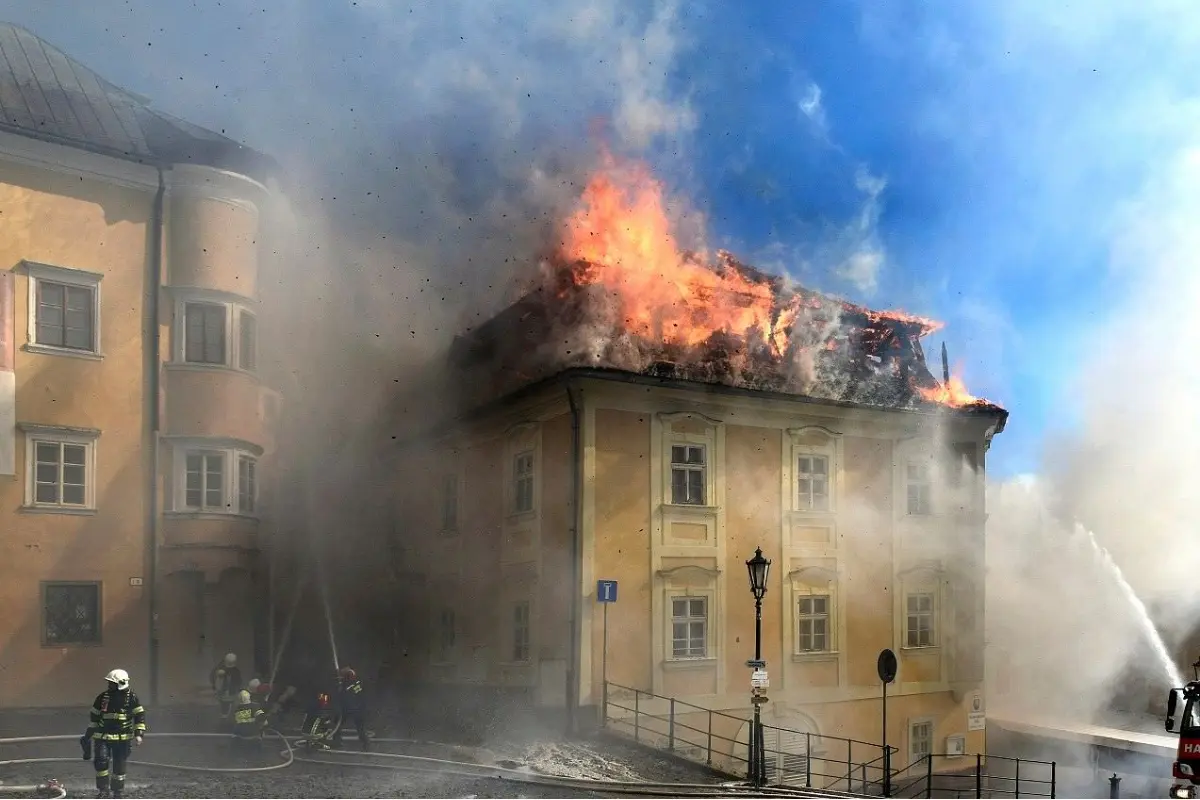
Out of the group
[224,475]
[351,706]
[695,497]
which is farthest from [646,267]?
[351,706]

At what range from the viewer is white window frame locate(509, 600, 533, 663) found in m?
14.6

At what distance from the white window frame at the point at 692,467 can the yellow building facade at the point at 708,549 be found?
2 centimetres

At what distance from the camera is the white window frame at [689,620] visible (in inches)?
569

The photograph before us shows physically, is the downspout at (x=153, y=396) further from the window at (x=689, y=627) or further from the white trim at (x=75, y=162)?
the window at (x=689, y=627)

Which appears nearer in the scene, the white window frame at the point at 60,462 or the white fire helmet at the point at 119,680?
the white fire helmet at the point at 119,680

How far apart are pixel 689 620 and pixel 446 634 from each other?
3.84 meters

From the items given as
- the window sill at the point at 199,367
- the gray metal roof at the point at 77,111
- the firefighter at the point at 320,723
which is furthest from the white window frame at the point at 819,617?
the gray metal roof at the point at 77,111

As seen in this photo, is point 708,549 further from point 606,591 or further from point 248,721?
point 248,721

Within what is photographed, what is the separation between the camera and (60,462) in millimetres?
10594

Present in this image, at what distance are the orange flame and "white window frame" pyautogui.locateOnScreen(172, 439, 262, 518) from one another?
219 inches

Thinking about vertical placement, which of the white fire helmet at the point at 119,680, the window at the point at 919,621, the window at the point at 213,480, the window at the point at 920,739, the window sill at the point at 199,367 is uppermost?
the window sill at the point at 199,367

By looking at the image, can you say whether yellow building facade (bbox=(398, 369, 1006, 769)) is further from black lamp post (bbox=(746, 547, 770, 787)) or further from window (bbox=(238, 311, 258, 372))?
window (bbox=(238, 311, 258, 372))

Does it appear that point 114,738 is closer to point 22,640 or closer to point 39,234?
point 22,640

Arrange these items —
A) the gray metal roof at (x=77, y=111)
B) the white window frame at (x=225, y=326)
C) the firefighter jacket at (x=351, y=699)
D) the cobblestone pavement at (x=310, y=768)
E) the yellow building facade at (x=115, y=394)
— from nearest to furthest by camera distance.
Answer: the cobblestone pavement at (x=310, y=768) → the yellow building facade at (x=115, y=394) → the gray metal roof at (x=77, y=111) → the white window frame at (x=225, y=326) → the firefighter jacket at (x=351, y=699)
